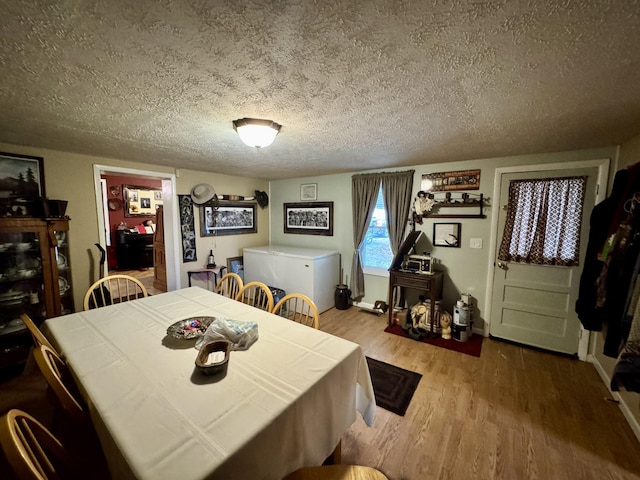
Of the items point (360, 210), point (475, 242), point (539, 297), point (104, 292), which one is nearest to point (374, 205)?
point (360, 210)

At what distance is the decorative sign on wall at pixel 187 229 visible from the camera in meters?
3.66

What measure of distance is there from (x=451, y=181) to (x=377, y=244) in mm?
1310

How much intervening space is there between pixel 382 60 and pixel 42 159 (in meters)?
3.38

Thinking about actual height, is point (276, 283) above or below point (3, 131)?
below

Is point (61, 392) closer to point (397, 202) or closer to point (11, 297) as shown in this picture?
point (11, 297)

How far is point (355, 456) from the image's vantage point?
1558 millimetres

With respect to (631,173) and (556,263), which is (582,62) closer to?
(631,173)

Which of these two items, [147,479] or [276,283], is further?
[276,283]

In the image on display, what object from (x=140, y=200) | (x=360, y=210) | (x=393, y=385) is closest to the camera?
(x=393, y=385)

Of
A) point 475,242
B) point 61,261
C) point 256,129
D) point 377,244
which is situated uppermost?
point 256,129

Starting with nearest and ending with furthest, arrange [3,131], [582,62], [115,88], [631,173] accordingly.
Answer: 1. [582,62]
2. [115,88]
3. [631,173]
4. [3,131]

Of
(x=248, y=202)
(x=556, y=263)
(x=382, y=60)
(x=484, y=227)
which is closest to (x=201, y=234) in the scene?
(x=248, y=202)

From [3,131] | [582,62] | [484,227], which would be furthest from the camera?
[484,227]

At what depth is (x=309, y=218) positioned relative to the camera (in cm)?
439
